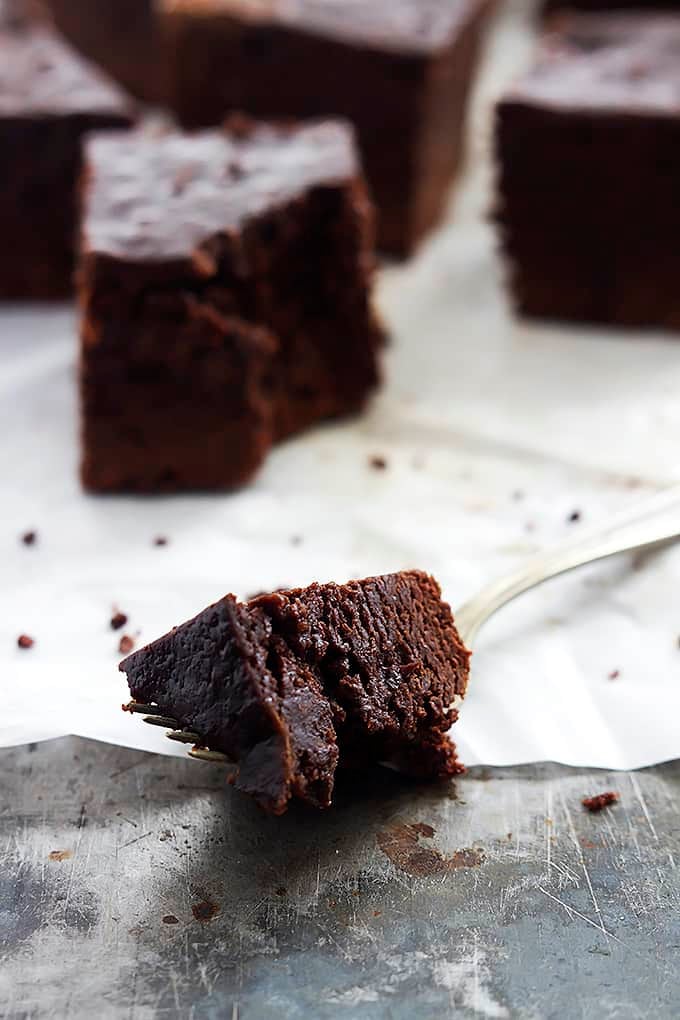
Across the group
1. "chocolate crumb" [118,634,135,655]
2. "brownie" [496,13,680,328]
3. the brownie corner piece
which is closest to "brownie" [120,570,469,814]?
"chocolate crumb" [118,634,135,655]

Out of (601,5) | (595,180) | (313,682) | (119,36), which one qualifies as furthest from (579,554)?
(601,5)

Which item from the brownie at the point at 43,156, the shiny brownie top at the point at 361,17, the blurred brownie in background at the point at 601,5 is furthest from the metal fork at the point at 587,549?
the blurred brownie in background at the point at 601,5

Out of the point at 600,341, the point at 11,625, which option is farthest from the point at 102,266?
the point at 600,341

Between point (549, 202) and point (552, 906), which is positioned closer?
point (552, 906)

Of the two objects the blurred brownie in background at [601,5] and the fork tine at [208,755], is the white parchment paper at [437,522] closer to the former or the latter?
the fork tine at [208,755]

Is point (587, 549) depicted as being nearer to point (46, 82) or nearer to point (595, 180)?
point (595, 180)

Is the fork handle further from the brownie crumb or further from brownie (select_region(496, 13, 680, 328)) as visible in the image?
brownie (select_region(496, 13, 680, 328))

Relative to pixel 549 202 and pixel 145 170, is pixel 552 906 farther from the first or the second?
pixel 549 202
